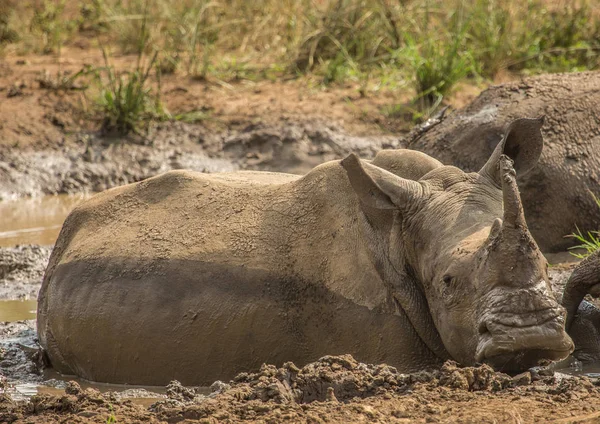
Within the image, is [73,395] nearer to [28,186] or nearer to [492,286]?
[492,286]

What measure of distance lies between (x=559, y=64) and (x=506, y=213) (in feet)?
26.7

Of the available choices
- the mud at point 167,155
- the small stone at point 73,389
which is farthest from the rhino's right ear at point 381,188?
the mud at point 167,155

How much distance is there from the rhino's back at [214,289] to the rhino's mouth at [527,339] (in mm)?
858

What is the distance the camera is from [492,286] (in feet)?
16.1

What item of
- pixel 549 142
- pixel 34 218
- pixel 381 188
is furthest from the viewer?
pixel 34 218

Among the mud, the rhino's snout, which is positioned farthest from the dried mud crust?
the mud

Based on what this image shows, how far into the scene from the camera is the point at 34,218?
10.7m

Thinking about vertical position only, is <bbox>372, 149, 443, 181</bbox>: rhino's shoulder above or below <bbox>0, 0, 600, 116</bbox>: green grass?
above

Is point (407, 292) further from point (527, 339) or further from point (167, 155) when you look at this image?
point (167, 155)

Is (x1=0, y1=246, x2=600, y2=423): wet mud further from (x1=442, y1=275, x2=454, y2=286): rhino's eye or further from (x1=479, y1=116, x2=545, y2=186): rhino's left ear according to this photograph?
(x1=479, y1=116, x2=545, y2=186): rhino's left ear

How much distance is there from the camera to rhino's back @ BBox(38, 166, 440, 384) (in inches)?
230

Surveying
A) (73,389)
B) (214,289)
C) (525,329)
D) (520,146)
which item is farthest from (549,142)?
(73,389)

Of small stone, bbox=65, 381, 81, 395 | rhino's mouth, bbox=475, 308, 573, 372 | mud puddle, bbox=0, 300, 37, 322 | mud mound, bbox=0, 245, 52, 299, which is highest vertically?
rhino's mouth, bbox=475, 308, 573, 372

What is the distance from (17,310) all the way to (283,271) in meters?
2.84
